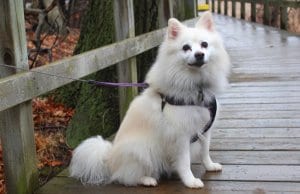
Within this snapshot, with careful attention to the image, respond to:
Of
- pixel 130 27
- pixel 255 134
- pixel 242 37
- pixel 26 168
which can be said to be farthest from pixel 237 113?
pixel 242 37

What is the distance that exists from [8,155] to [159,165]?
0.94 meters

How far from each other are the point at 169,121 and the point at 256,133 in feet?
4.64

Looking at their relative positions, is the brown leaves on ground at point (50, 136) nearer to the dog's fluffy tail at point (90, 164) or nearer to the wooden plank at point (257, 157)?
the dog's fluffy tail at point (90, 164)

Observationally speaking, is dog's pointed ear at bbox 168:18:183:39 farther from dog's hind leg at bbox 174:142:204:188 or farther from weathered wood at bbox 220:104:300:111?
weathered wood at bbox 220:104:300:111

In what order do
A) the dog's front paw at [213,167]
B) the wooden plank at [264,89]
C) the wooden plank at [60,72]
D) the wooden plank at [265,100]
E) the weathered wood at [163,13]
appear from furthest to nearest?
the weathered wood at [163,13], the wooden plank at [264,89], the wooden plank at [265,100], the dog's front paw at [213,167], the wooden plank at [60,72]

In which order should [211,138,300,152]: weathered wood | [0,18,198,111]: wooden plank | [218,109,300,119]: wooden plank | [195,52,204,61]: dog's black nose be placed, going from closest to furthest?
[0,18,198,111]: wooden plank < [195,52,204,61]: dog's black nose < [211,138,300,152]: weathered wood < [218,109,300,119]: wooden plank

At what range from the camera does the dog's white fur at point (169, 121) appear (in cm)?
306

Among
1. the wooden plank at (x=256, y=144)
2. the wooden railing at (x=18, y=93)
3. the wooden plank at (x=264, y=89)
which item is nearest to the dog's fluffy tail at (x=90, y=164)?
the wooden railing at (x=18, y=93)

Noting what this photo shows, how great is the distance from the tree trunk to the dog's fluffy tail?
6.11 feet

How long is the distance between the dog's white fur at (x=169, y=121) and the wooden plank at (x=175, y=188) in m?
0.05

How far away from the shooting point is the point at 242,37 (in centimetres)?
1333

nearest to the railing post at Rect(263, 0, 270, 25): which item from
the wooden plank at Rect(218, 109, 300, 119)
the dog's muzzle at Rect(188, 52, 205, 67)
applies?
the wooden plank at Rect(218, 109, 300, 119)

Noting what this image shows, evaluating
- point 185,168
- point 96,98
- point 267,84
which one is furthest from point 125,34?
point 267,84

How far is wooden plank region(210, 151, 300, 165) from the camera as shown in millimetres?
3480
